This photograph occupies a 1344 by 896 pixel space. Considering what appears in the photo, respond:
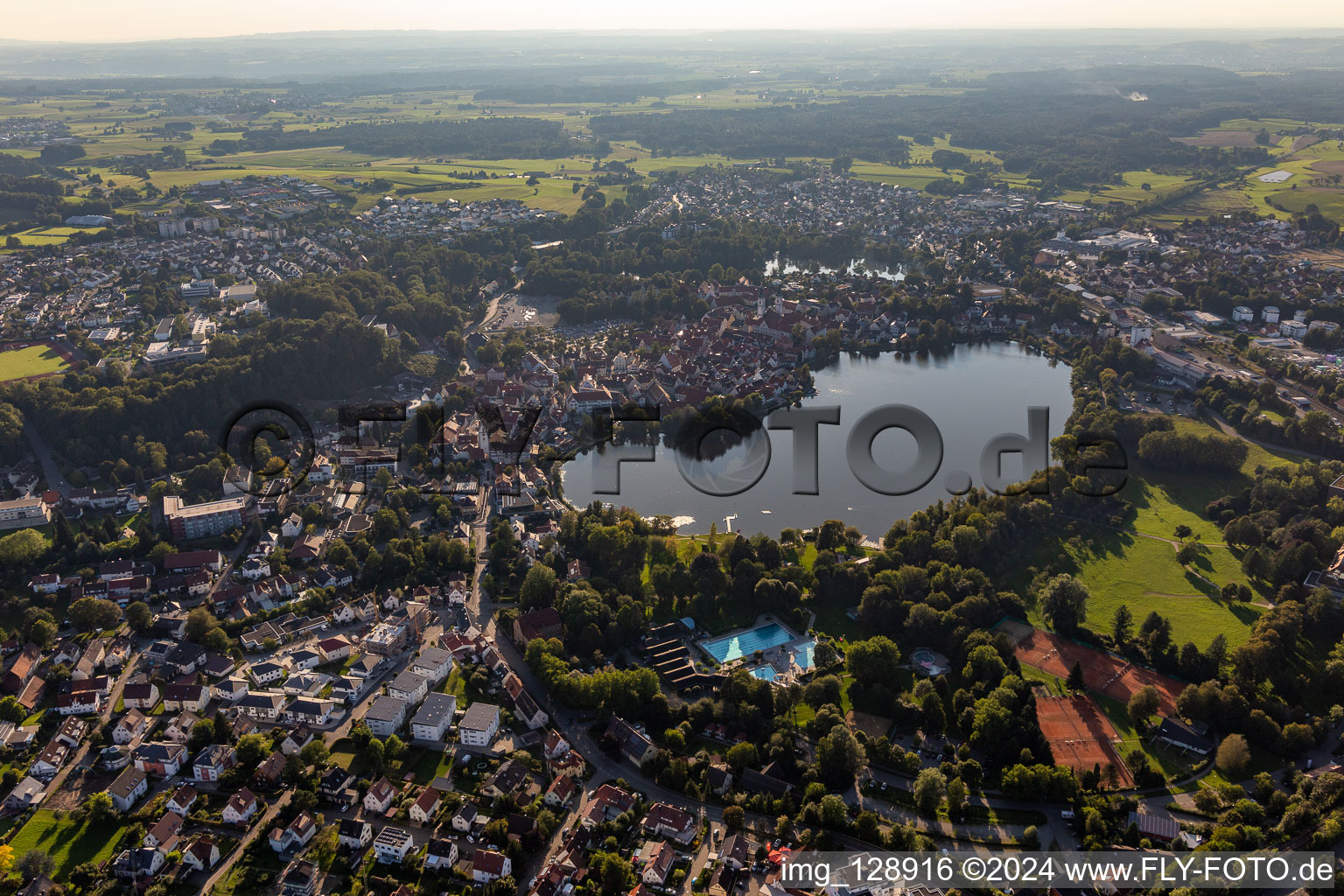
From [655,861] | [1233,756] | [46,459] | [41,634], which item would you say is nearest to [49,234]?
[46,459]

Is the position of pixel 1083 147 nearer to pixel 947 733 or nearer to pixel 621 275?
pixel 621 275

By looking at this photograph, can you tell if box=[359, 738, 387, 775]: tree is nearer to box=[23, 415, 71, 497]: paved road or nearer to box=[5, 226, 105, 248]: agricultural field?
box=[23, 415, 71, 497]: paved road

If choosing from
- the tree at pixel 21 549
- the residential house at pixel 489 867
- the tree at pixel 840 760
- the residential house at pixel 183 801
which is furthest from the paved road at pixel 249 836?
the tree at pixel 21 549

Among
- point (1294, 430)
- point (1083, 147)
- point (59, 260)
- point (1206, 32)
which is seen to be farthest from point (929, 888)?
point (1206, 32)

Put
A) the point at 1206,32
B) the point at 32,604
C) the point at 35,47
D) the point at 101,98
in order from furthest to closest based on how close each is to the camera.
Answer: the point at 1206,32 < the point at 35,47 < the point at 101,98 < the point at 32,604

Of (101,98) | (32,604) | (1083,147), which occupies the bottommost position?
(32,604)

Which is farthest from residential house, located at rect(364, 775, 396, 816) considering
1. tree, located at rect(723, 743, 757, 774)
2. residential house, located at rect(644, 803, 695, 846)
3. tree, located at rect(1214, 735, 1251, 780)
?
tree, located at rect(1214, 735, 1251, 780)
